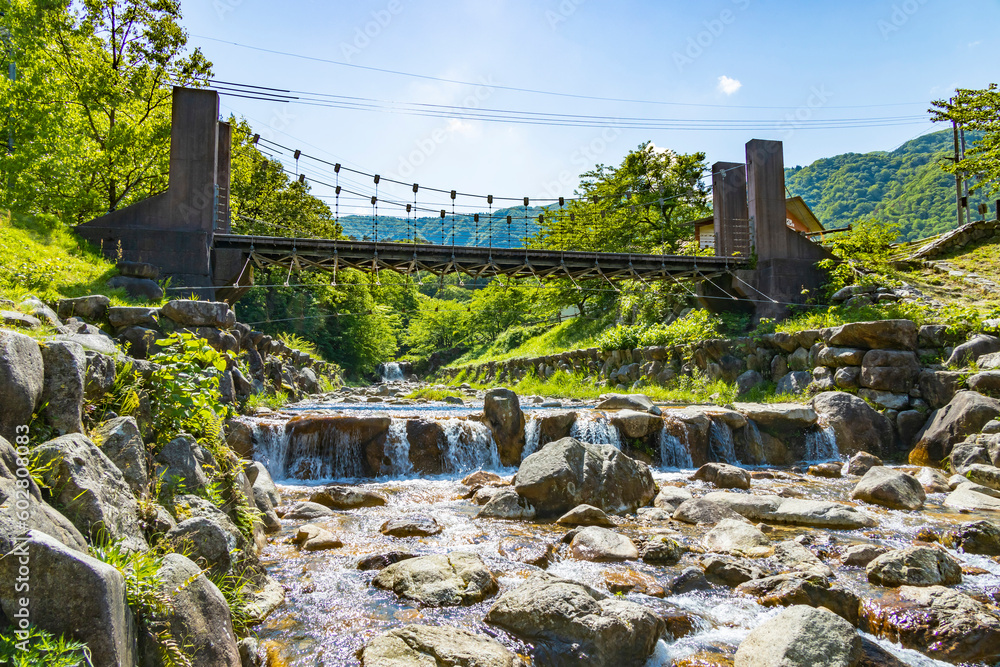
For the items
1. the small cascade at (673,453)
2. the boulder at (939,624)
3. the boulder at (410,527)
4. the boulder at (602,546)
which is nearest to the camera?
the boulder at (939,624)

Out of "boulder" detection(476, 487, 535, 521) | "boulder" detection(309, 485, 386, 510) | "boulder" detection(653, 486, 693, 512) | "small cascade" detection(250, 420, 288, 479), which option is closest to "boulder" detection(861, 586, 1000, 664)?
"boulder" detection(653, 486, 693, 512)

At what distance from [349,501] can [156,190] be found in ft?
54.6

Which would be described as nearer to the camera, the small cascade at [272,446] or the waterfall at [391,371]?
the small cascade at [272,446]

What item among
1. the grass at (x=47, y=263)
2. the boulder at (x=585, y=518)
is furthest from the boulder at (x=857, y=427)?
the grass at (x=47, y=263)

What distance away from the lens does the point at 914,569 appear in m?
4.64

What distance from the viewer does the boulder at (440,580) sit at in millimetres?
4340

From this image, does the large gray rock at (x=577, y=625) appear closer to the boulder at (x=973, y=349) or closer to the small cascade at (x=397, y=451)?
the small cascade at (x=397, y=451)

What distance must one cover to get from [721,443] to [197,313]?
9.85 meters

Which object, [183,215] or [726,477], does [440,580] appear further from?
[183,215]

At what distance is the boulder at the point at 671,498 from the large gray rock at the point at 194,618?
5581 millimetres

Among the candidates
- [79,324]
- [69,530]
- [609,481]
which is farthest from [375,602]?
[79,324]

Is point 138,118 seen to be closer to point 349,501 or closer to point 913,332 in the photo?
point 349,501

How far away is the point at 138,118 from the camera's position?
61.5 feet

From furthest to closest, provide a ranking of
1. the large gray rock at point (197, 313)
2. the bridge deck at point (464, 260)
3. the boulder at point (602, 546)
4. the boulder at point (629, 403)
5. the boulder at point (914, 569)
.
→ the bridge deck at point (464, 260) < the boulder at point (629, 403) < the large gray rock at point (197, 313) < the boulder at point (602, 546) < the boulder at point (914, 569)
